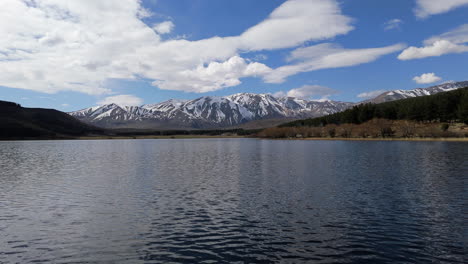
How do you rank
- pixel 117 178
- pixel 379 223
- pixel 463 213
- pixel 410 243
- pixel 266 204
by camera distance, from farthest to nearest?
pixel 117 178
pixel 266 204
pixel 463 213
pixel 379 223
pixel 410 243

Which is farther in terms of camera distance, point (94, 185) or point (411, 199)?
point (94, 185)

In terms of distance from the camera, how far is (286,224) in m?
28.9

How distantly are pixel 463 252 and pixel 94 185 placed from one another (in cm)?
4945

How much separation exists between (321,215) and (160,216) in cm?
1651

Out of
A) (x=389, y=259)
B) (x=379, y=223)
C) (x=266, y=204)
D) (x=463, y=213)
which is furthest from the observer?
(x=266, y=204)

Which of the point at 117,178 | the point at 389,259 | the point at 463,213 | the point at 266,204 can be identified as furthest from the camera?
the point at 117,178

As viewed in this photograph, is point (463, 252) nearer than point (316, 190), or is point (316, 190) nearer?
point (463, 252)

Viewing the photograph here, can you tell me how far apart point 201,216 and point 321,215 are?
1223 centimetres

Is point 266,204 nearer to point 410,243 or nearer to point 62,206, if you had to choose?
point 410,243

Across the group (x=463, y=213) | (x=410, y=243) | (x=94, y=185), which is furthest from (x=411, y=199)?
(x=94, y=185)

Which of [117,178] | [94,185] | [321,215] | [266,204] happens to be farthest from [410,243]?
[117,178]

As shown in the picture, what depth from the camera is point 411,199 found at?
38031 millimetres

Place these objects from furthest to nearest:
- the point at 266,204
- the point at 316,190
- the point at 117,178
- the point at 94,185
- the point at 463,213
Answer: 1. the point at 117,178
2. the point at 94,185
3. the point at 316,190
4. the point at 266,204
5. the point at 463,213

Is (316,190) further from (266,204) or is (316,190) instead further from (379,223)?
(379,223)
